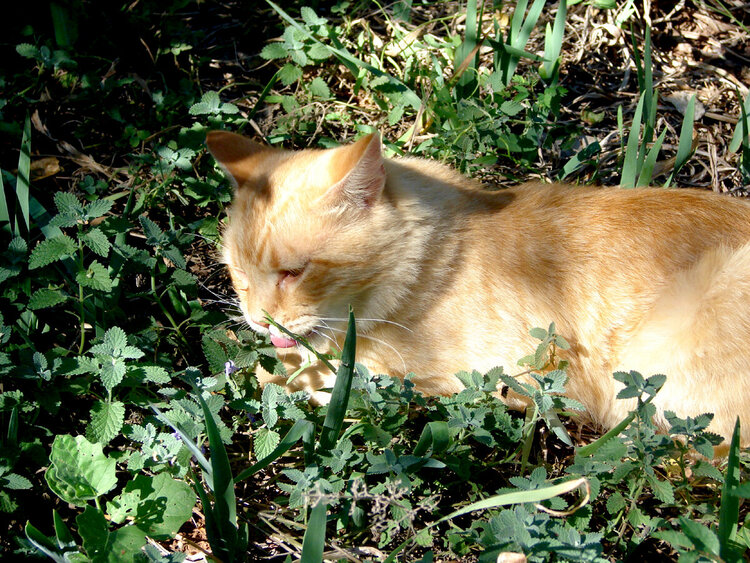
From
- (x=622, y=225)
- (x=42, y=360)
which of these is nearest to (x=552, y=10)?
(x=622, y=225)

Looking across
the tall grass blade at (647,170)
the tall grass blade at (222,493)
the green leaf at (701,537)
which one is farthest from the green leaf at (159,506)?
the tall grass blade at (647,170)

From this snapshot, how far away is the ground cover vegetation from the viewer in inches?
77.1

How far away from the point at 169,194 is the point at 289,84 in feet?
2.84

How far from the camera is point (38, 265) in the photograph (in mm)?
2297

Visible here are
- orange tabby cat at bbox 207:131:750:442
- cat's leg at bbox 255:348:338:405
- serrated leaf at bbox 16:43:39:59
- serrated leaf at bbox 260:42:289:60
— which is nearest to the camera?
orange tabby cat at bbox 207:131:750:442

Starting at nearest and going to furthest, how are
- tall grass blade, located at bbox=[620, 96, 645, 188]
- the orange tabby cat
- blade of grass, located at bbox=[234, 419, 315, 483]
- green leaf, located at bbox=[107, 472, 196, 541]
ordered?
blade of grass, located at bbox=[234, 419, 315, 483] → green leaf, located at bbox=[107, 472, 196, 541] → the orange tabby cat → tall grass blade, located at bbox=[620, 96, 645, 188]

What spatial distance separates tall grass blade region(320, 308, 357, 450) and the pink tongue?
0.48m

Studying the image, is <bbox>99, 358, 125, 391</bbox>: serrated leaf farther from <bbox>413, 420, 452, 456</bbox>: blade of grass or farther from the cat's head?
<bbox>413, 420, 452, 456</bbox>: blade of grass

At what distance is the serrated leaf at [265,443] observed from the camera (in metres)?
2.06

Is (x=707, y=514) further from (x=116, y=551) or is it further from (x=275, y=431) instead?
(x=116, y=551)

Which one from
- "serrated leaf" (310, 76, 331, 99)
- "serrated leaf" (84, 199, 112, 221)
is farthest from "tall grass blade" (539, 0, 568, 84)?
"serrated leaf" (84, 199, 112, 221)

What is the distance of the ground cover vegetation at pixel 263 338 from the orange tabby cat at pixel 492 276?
6.9 inches

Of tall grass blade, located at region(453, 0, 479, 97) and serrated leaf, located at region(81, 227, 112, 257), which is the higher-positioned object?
tall grass blade, located at region(453, 0, 479, 97)

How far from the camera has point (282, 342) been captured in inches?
95.7
